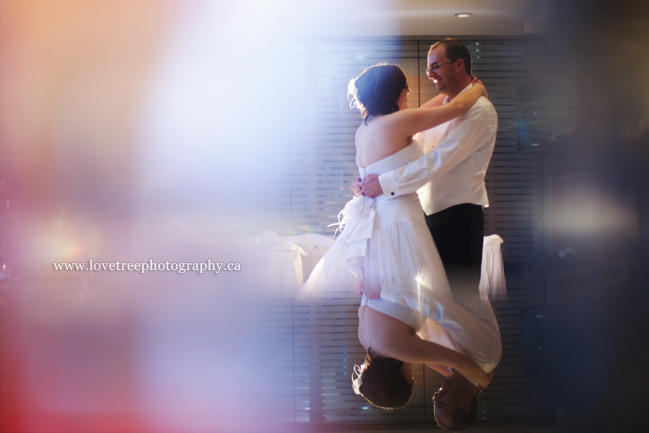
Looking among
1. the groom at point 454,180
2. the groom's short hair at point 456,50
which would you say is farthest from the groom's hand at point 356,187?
the groom's short hair at point 456,50

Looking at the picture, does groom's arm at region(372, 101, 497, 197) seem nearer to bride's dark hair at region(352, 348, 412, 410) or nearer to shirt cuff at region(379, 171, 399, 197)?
shirt cuff at region(379, 171, 399, 197)

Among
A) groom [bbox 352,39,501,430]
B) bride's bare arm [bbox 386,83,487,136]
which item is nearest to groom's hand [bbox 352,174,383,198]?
groom [bbox 352,39,501,430]

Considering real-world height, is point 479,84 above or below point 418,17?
below

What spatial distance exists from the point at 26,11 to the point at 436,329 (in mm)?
2241

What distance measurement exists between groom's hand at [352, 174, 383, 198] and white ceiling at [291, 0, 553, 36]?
63 cm

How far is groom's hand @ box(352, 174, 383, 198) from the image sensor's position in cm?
192

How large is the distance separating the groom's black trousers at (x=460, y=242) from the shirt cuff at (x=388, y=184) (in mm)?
181

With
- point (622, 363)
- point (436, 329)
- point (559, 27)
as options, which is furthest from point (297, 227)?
→ point (622, 363)

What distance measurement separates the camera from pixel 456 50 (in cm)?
193

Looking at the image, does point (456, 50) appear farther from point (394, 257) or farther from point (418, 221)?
point (394, 257)

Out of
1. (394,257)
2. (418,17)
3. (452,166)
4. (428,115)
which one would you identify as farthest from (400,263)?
(418,17)

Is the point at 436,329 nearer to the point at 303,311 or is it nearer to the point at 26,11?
the point at 303,311

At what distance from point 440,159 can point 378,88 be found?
0.39 meters

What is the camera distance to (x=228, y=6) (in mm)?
2066
